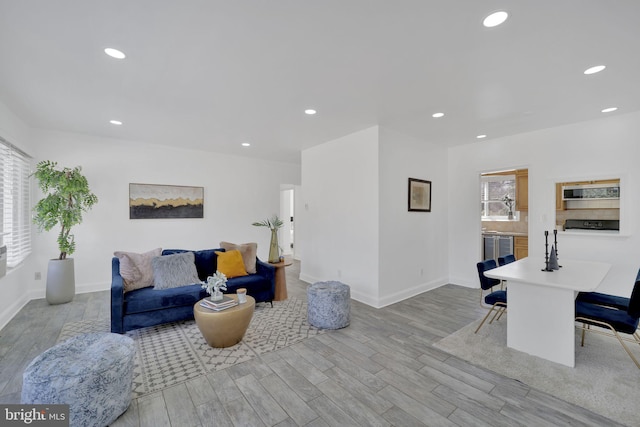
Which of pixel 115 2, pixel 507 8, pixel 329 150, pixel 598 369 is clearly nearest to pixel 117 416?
pixel 115 2

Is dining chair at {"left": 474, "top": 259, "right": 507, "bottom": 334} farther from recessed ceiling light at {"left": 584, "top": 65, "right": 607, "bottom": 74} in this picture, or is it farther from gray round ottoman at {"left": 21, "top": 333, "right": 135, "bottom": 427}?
gray round ottoman at {"left": 21, "top": 333, "right": 135, "bottom": 427}

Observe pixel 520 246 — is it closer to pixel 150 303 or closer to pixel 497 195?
pixel 497 195

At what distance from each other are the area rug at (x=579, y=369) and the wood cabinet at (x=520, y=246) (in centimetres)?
291

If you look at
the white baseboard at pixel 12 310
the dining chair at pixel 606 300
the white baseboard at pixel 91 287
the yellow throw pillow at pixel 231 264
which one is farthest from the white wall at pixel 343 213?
the white baseboard at pixel 12 310

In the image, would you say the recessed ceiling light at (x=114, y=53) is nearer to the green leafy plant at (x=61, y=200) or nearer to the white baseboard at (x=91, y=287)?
the green leafy plant at (x=61, y=200)

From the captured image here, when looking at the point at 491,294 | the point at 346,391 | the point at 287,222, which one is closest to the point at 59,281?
the point at 346,391

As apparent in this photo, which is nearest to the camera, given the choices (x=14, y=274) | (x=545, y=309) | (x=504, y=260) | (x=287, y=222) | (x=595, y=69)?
(x=595, y=69)

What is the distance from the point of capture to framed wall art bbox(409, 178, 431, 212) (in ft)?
14.9

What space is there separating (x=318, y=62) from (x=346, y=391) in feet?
8.76

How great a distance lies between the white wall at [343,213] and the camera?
13.4 ft

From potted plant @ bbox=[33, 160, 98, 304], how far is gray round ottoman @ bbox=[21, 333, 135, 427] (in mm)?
2877

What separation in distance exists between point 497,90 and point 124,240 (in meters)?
5.96

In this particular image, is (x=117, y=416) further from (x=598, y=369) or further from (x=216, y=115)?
(x=598, y=369)

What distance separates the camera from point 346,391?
84.0 inches
